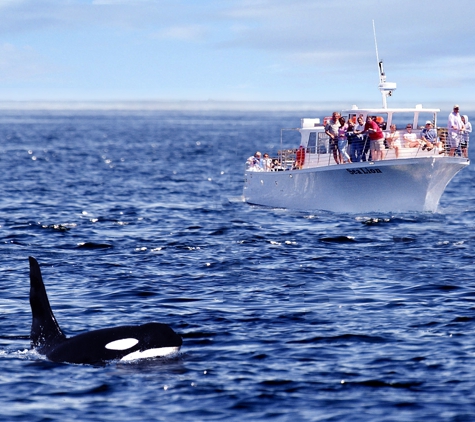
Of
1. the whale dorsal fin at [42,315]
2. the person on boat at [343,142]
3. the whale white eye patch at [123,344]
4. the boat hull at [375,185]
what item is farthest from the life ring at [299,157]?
the whale white eye patch at [123,344]

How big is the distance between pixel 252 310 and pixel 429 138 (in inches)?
670

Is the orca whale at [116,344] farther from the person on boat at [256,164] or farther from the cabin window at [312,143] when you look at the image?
the person on boat at [256,164]

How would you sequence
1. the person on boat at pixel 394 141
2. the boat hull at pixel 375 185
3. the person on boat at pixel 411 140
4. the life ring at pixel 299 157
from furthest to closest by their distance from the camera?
1. the life ring at pixel 299 157
2. the person on boat at pixel 411 140
3. the person on boat at pixel 394 141
4. the boat hull at pixel 375 185

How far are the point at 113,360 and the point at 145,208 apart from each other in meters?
24.1

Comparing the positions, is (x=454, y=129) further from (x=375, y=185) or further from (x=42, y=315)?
(x=42, y=315)

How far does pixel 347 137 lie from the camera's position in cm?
3203

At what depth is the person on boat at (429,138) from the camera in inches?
1265

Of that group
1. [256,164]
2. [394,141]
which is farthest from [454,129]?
[256,164]

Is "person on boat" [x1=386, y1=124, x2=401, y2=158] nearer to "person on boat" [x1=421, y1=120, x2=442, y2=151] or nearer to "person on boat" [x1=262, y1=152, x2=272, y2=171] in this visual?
"person on boat" [x1=421, y1=120, x2=442, y2=151]

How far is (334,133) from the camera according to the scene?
32.6 metres

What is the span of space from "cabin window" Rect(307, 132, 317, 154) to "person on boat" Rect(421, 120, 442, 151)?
4677mm

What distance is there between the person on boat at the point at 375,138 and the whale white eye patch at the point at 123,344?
19.4 m

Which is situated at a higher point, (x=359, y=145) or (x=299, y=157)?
(x=359, y=145)

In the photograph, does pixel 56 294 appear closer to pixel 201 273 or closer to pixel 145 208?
pixel 201 273
